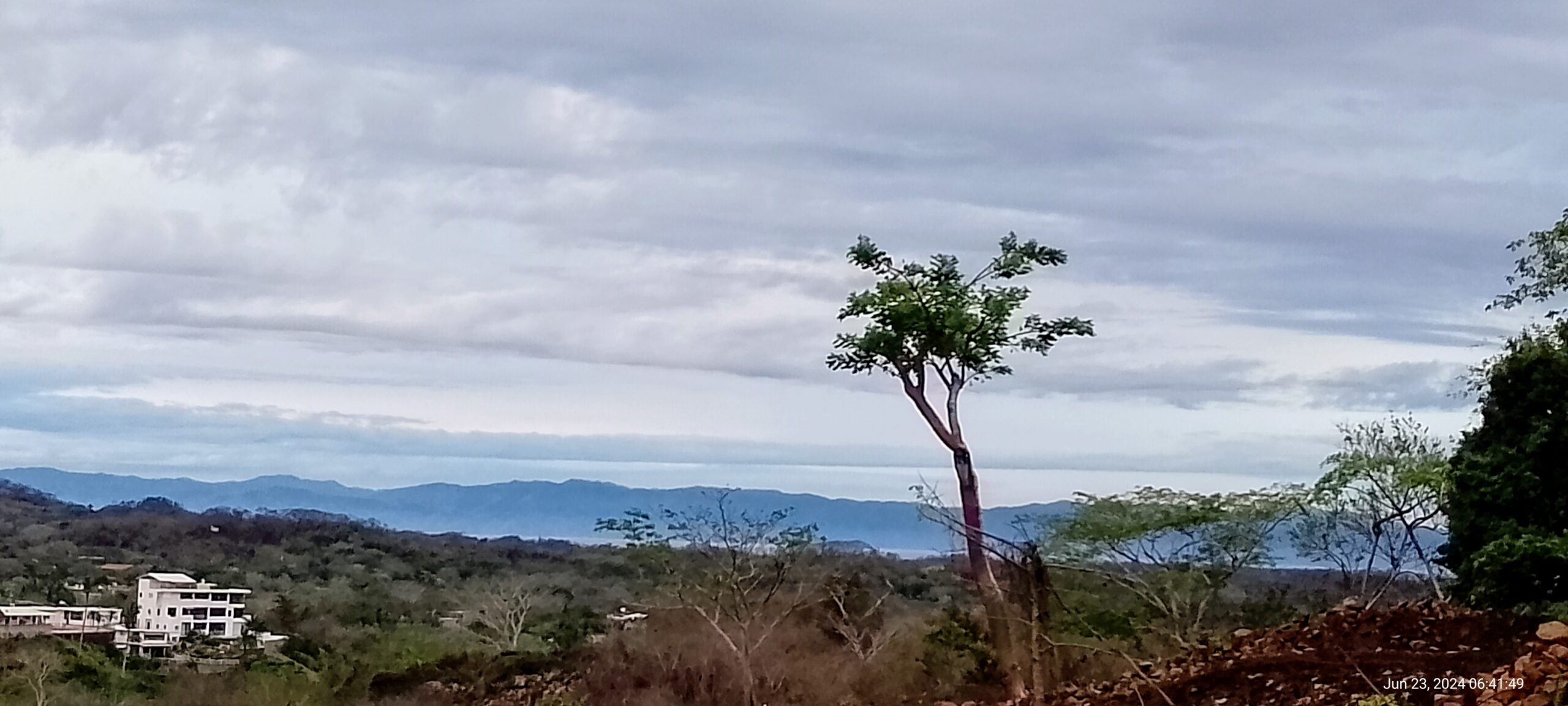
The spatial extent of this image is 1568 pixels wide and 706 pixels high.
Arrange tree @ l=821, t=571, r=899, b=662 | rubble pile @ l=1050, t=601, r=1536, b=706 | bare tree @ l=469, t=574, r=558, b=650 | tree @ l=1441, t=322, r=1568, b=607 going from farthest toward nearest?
bare tree @ l=469, t=574, r=558, b=650 < tree @ l=821, t=571, r=899, b=662 < tree @ l=1441, t=322, r=1568, b=607 < rubble pile @ l=1050, t=601, r=1536, b=706

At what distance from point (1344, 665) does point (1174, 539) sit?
4073 millimetres

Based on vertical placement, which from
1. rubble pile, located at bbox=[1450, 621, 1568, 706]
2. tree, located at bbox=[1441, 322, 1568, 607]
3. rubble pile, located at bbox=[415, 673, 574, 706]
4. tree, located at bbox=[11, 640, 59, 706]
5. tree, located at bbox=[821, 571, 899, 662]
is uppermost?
tree, located at bbox=[1441, 322, 1568, 607]

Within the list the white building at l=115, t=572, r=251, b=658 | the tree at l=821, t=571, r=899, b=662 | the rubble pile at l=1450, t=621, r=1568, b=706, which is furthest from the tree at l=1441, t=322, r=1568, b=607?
the white building at l=115, t=572, r=251, b=658

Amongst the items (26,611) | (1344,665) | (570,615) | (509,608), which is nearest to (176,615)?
(26,611)

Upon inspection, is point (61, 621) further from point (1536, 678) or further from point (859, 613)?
point (1536, 678)

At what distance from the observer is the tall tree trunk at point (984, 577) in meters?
9.34

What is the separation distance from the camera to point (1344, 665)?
7277mm

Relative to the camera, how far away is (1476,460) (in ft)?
27.7

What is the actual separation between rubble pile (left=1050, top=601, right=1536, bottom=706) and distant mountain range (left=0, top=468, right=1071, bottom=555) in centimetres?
190

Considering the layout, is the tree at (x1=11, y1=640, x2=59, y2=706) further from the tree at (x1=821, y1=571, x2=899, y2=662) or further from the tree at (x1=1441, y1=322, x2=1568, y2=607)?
the tree at (x1=1441, y1=322, x2=1568, y2=607)

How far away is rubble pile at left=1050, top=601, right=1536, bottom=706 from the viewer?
6.83 m

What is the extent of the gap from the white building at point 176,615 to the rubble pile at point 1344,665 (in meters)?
10.3

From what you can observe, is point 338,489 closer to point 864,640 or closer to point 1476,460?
point 864,640

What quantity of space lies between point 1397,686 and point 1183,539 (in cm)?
466
